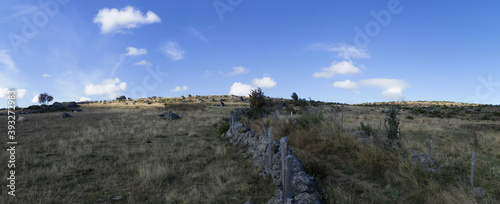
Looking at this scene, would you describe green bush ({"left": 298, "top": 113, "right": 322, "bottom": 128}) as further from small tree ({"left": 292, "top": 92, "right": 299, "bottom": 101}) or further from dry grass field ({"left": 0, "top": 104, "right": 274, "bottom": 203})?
small tree ({"left": 292, "top": 92, "right": 299, "bottom": 101})

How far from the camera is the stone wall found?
5.78 m

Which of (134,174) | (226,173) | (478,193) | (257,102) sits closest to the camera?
(478,193)

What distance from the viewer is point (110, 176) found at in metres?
8.81

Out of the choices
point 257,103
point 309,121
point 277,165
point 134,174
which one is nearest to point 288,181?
point 277,165

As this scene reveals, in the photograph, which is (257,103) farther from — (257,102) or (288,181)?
(288,181)

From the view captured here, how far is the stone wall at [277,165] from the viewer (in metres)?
5.78

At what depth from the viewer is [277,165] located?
8102 mm

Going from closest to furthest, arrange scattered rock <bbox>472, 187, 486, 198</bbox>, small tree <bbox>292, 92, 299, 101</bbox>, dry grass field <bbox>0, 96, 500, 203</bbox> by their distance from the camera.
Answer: scattered rock <bbox>472, 187, 486, 198</bbox>
dry grass field <bbox>0, 96, 500, 203</bbox>
small tree <bbox>292, 92, 299, 101</bbox>

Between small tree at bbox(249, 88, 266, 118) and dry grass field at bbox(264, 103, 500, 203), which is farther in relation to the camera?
small tree at bbox(249, 88, 266, 118)

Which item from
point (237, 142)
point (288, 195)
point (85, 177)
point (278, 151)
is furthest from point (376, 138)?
point (85, 177)

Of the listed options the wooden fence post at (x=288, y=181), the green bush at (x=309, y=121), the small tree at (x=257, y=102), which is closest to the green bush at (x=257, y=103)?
the small tree at (x=257, y=102)

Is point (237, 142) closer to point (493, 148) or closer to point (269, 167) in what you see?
point (269, 167)

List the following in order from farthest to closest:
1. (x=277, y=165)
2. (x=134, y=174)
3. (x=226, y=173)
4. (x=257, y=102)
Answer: (x=257, y=102), (x=134, y=174), (x=226, y=173), (x=277, y=165)

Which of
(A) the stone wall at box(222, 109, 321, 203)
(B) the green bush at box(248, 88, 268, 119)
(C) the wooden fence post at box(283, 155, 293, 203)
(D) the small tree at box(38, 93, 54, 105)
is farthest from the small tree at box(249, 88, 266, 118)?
(D) the small tree at box(38, 93, 54, 105)
